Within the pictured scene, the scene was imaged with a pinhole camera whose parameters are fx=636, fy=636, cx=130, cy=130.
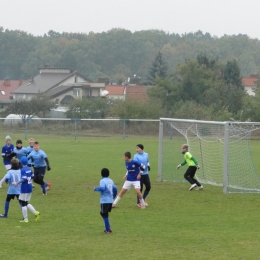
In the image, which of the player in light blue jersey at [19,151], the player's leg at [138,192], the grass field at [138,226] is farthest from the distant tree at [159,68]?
the player's leg at [138,192]

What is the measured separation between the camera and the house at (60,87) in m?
96.3

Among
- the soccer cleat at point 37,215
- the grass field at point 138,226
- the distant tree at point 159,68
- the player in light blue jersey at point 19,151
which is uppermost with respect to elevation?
the distant tree at point 159,68

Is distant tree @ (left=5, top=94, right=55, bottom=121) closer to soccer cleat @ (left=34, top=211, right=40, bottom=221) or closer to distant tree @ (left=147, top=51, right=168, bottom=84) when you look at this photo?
distant tree @ (left=147, top=51, right=168, bottom=84)

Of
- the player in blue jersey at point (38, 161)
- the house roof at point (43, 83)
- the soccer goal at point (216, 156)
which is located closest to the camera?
the player in blue jersey at point (38, 161)

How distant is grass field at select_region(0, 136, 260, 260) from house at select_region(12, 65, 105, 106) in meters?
71.6

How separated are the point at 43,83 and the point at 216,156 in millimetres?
86063

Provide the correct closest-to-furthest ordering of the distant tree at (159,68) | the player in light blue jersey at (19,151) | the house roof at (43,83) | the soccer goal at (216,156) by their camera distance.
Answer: the player in light blue jersey at (19,151)
the soccer goal at (216,156)
the distant tree at (159,68)
the house roof at (43,83)

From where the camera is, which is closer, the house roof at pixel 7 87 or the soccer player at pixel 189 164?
the soccer player at pixel 189 164

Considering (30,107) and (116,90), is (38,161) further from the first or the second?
(116,90)

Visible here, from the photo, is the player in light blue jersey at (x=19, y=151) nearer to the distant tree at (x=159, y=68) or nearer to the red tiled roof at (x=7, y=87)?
the distant tree at (x=159, y=68)

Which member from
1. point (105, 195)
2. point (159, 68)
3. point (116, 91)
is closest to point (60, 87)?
point (116, 91)

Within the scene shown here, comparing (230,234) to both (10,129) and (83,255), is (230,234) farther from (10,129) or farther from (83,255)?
(10,129)

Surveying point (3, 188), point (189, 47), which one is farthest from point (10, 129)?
point (189, 47)

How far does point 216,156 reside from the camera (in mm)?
24781
